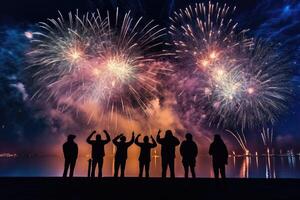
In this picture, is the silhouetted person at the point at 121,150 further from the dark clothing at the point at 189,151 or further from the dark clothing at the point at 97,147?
the dark clothing at the point at 189,151

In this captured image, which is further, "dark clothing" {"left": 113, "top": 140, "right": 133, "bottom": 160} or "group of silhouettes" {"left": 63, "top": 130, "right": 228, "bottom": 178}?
"dark clothing" {"left": 113, "top": 140, "right": 133, "bottom": 160}

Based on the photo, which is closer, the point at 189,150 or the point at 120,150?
the point at 189,150

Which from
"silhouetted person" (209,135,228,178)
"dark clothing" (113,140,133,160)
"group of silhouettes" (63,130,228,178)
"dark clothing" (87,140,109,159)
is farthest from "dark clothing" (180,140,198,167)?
"dark clothing" (87,140,109,159)

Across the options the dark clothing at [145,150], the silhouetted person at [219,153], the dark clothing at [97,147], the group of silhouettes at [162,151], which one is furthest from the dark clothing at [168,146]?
the dark clothing at [97,147]

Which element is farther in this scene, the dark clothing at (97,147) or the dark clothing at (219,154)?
the dark clothing at (97,147)

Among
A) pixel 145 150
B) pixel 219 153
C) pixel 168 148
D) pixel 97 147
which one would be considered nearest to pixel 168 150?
pixel 168 148

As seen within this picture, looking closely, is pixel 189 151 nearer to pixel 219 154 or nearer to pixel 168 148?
pixel 168 148

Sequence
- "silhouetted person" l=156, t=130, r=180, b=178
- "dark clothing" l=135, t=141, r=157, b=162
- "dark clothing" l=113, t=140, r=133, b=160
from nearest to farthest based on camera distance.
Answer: "silhouetted person" l=156, t=130, r=180, b=178 < "dark clothing" l=135, t=141, r=157, b=162 < "dark clothing" l=113, t=140, r=133, b=160

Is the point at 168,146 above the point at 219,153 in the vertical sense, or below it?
above

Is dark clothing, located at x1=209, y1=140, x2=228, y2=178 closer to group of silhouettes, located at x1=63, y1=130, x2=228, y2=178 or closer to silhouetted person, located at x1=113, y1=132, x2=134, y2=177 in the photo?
group of silhouettes, located at x1=63, y1=130, x2=228, y2=178
